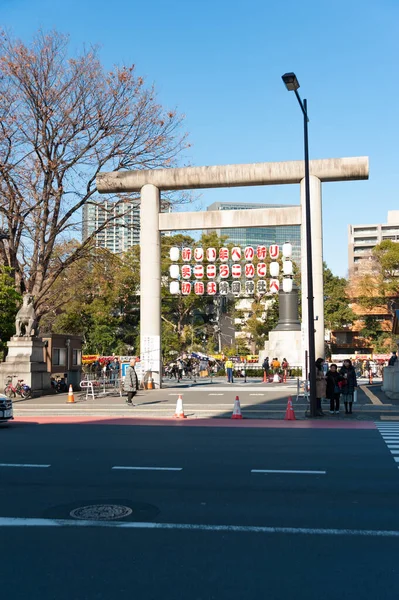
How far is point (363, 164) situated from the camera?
98.8ft

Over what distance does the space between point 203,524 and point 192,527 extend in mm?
166

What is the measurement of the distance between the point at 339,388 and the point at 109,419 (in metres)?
7.32

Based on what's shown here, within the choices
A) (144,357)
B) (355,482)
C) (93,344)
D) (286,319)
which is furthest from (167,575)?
(93,344)

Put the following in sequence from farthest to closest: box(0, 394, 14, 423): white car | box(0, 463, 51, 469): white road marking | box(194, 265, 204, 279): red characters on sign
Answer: box(194, 265, 204, 279): red characters on sign
box(0, 394, 14, 423): white car
box(0, 463, 51, 469): white road marking

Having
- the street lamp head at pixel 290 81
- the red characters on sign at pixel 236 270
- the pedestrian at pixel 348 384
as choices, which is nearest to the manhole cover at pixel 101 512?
the pedestrian at pixel 348 384

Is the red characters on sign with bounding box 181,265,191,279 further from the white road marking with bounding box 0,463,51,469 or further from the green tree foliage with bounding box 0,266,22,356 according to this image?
the white road marking with bounding box 0,463,51,469

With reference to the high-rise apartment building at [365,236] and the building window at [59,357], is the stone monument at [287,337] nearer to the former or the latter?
the building window at [59,357]

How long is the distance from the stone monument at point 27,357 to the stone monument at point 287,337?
2256 cm

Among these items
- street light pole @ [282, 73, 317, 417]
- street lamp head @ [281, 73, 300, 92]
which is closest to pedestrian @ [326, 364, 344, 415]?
street light pole @ [282, 73, 317, 417]

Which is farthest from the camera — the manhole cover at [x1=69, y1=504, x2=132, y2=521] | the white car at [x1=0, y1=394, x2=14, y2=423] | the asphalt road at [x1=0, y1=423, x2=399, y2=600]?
the white car at [x1=0, y1=394, x2=14, y2=423]

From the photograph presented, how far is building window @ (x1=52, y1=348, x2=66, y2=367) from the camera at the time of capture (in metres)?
31.0

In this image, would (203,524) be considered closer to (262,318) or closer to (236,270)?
(236,270)

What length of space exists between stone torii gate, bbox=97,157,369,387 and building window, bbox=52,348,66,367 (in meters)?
4.11

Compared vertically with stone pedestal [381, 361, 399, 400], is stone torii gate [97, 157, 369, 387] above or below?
above
